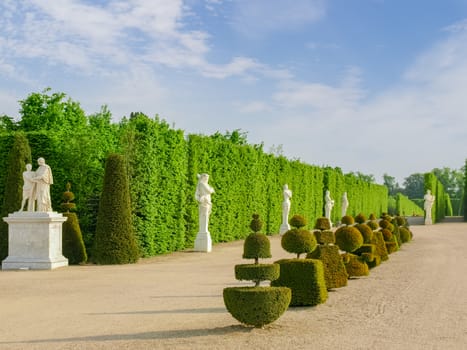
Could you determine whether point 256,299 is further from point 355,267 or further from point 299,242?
point 355,267

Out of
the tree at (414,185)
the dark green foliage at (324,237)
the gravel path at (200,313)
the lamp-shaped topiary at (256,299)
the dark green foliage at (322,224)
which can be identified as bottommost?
the gravel path at (200,313)

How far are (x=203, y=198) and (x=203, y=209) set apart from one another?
0.59 metres

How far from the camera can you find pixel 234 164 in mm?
31656

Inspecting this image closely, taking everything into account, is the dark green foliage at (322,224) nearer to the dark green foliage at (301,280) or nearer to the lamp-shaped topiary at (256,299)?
the dark green foliage at (301,280)

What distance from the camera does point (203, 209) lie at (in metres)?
24.8

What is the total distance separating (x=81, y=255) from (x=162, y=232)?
4078 mm

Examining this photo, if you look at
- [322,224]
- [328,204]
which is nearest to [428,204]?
[328,204]

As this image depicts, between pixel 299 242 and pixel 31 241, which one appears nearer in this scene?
pixel 299 242

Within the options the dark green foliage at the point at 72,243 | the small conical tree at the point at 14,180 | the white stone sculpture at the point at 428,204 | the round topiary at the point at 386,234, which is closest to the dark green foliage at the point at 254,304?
the dark green foliage at the point at 72,243

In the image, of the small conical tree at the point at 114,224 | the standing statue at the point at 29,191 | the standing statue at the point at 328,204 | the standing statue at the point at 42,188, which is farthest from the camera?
the standing statue at the point at 328,204

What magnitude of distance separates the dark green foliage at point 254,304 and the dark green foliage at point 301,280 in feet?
7.66

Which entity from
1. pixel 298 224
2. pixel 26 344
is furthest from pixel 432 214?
pixel 26 344

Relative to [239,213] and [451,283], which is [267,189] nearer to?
[239,213]

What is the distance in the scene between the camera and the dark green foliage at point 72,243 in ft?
65.4
